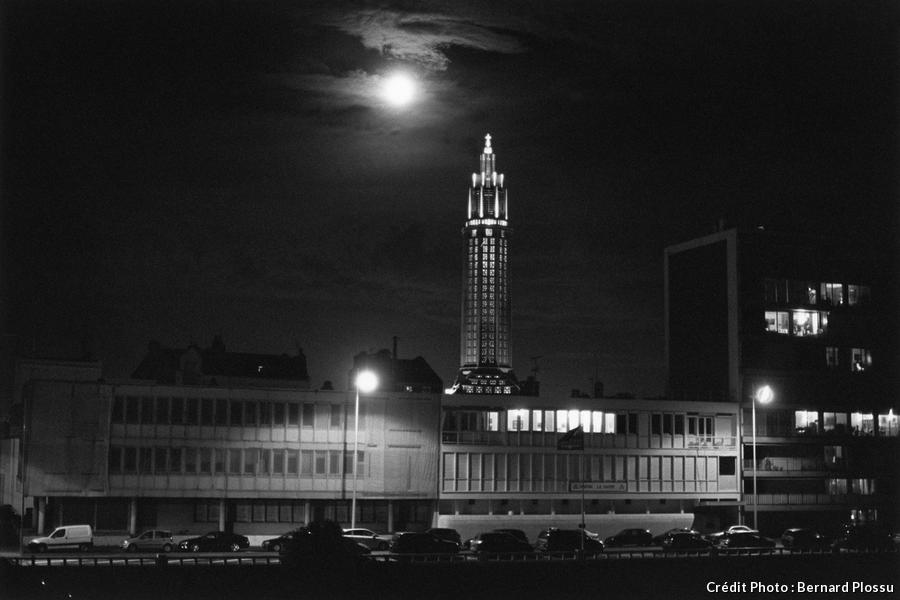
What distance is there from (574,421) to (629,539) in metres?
12.8

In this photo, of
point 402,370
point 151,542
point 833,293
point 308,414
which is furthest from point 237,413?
point 402,370

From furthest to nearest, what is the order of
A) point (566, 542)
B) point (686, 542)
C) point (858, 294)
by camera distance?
point (858, 294) → point (686, 542) → point (566, 542)

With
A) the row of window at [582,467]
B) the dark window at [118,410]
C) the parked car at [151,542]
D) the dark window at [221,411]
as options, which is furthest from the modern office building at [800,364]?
the dark window at [118,410]

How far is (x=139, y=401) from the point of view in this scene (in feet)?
236

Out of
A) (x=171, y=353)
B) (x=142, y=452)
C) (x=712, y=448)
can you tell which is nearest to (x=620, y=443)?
(x=712, y=448)

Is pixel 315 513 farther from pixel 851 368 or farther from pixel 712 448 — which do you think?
pixel 851 368

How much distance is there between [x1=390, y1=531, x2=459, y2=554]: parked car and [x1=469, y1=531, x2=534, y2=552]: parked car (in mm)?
1781

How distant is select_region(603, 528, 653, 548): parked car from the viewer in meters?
71.0

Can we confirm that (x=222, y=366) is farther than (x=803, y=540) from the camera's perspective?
Yes

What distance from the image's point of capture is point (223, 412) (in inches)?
2904

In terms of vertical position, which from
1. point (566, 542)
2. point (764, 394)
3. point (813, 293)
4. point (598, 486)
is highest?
point (813, 293)

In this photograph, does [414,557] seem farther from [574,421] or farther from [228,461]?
[574,421]

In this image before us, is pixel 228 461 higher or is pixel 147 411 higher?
pixel 147 411

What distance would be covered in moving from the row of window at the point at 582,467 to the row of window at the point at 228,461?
8.00 metres
